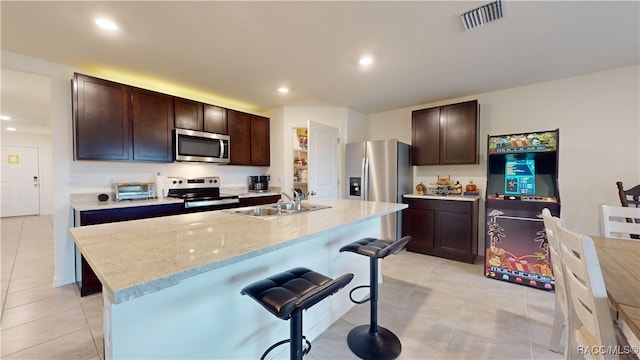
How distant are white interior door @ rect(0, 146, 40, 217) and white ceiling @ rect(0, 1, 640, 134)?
6.41 metres

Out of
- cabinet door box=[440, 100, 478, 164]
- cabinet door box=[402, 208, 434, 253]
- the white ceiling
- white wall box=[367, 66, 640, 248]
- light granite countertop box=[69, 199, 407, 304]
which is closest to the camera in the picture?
light granite countertop box=[69, 199, 407, 304]

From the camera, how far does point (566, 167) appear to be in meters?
3.16

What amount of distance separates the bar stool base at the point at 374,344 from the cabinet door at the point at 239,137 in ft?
10.1

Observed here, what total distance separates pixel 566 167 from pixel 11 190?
11579 mm

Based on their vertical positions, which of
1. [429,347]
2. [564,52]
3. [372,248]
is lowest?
[429,347]

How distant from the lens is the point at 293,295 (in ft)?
3.56

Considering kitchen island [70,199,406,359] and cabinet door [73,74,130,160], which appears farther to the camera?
cabinet door [73,74,130,160]

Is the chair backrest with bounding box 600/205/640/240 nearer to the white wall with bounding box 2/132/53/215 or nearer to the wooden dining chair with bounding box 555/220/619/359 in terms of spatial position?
the wooden dining chair with bounding box 555/220/619/359

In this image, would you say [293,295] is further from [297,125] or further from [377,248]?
[297,125]

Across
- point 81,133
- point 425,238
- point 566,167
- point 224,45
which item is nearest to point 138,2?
point 224,45

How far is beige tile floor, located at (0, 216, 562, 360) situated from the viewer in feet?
5.63

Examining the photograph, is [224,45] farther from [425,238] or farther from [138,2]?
[425,238]

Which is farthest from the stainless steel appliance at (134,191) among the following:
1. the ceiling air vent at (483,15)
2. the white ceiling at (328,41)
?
the ceiling air vent at (483,15)

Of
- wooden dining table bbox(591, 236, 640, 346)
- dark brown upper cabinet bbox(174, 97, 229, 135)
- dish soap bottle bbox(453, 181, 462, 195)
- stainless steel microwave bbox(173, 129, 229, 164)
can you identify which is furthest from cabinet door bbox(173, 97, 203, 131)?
wooden dining table bbox(591, 236, 640, 346)
